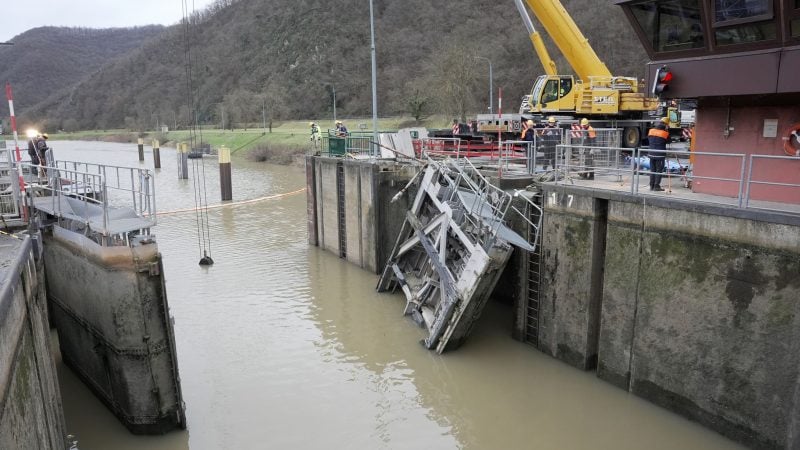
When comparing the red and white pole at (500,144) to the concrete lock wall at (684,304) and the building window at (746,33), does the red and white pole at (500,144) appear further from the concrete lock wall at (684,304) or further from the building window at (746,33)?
the building window at (746,33)

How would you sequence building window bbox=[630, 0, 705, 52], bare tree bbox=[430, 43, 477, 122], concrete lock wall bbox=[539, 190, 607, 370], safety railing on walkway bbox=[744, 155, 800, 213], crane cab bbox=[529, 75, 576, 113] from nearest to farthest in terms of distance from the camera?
safety railing on walkway bbox=[744, 155, 800, 213] < building window bbox=[630, 0, 705, 52] < concrete lock wall bbox=[539, 190, 607, 370] < crane cab bbox=[529, 75, 576, 113] < bare tree bbox=[430, 43, 477, 122]

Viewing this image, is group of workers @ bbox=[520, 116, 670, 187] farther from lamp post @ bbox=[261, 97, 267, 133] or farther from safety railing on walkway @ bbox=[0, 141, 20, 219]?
lamp post @ bbox=[261, 97, 267, 133]

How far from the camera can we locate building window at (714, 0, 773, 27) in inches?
360

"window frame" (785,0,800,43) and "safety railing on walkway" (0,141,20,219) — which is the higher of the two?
"window frame" (785,0,800,43)

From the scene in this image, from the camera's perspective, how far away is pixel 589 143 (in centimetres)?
1662

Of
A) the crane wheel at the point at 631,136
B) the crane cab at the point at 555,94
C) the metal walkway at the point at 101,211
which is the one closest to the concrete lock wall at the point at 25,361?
the metal walkway at the point at 101,211

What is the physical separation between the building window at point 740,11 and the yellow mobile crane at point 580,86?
10255 mm

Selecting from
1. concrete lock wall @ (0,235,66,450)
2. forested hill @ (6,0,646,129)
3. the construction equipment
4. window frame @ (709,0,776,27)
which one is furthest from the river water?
forested hill @ (6,0,646,129)

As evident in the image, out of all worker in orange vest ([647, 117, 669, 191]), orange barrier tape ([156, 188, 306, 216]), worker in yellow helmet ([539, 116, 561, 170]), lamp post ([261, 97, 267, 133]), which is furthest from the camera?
lamp post ([261, 97, 267, 133])

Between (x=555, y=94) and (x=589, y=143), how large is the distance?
454 cm

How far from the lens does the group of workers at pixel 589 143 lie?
36.3ft

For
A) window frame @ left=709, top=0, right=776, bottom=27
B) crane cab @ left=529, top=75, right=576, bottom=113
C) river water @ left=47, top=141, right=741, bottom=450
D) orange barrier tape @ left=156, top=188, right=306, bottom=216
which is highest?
window frame @ left=709, top=0, right=776, bottom=27

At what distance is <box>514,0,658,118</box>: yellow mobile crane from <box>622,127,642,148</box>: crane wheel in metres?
0.55

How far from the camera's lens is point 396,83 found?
83.8m
